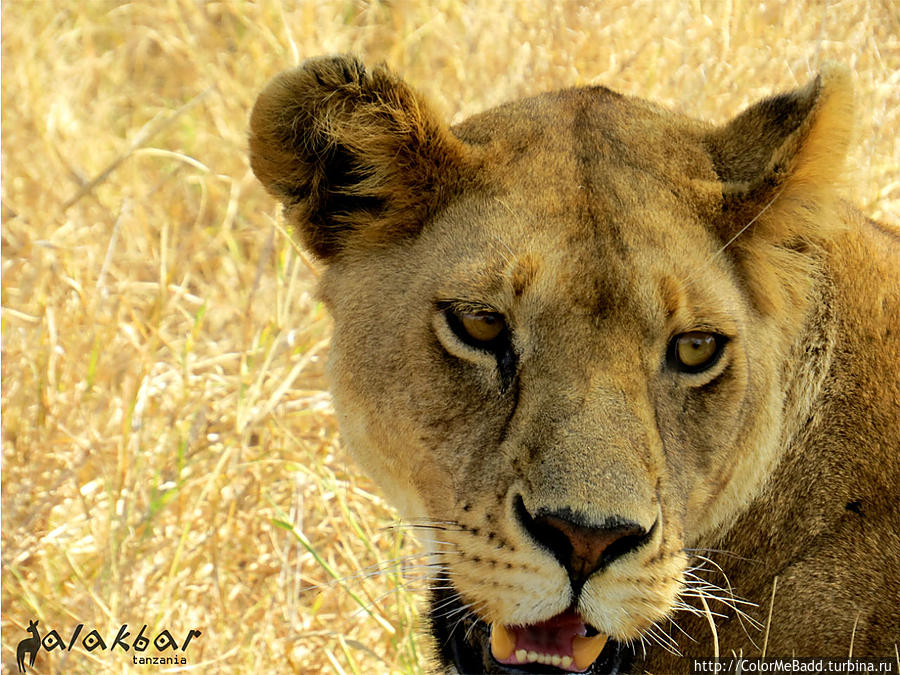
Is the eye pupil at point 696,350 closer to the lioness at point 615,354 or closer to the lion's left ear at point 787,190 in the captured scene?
the lioness at point 615,354

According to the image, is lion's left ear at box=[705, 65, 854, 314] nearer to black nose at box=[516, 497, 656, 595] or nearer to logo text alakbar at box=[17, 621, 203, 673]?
black nose at box=[516, 497, 656, 595]

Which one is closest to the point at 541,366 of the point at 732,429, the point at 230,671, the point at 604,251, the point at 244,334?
the point at 604,251

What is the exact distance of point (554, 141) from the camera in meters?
3.01

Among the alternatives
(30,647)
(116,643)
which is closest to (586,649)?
(116,643)

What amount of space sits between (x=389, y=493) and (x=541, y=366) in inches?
26.2

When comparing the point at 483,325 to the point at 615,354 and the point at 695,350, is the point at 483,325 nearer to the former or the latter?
the point at 615,354

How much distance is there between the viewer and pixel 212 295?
5.77 m

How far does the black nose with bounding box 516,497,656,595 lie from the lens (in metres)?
2.40

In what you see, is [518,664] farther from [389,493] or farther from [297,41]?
[297,41]

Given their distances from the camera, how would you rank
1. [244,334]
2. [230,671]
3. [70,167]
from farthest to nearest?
[70,167] < [244,334] < [230,671]

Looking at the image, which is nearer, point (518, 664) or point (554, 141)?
point (518, 664)

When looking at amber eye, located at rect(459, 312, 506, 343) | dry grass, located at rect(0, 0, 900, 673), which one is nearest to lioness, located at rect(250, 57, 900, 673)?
amber eye, located at rect(459, 312, 506, 343)

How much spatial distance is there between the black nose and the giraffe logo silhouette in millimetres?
2219

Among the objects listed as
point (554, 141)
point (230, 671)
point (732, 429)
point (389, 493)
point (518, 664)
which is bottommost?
point (230, 671)
